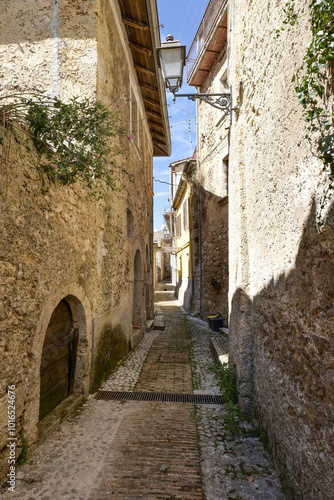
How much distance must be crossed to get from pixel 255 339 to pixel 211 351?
11.3 ft

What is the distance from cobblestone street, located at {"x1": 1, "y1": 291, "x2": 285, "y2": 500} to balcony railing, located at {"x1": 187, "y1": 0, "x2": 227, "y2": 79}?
33.3 ft

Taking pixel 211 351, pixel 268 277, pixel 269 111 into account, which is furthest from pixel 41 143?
pixel 211 351

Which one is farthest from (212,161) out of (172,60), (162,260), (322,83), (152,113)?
(162,260)

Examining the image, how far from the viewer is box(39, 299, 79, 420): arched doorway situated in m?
3.40

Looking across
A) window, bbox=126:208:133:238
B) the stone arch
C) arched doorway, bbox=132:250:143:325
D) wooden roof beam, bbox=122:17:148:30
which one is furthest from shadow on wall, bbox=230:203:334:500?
wooden roof beam, bbox=122:17:148:30

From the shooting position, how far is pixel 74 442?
314 centimetres

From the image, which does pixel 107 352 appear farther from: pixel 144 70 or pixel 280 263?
pixel 144 70

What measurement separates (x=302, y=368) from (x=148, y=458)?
1704 mm

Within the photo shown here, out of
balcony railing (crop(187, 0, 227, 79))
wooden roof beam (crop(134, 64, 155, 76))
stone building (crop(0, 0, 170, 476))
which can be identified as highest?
balcony railing (crop(187, 0, 227, 79))

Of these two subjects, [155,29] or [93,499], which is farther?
[155,29]

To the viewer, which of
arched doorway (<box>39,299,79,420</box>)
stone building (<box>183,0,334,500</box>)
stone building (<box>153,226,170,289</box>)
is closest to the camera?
stone building (<box>183,0,334,500</box>)

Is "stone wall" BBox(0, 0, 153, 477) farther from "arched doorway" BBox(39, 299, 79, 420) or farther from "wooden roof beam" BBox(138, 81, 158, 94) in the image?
"wooden roof beam" BBox(138, 81, 158, 94)

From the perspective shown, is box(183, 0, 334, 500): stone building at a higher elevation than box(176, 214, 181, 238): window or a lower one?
lower

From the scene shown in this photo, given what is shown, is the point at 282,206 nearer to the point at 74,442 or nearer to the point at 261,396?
the point at 261,396
